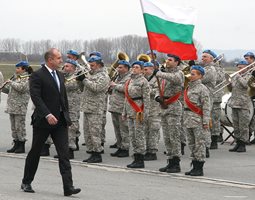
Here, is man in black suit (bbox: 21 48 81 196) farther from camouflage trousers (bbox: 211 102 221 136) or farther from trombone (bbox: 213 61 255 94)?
camouflage trousers (bbox: 211 102 221 136)

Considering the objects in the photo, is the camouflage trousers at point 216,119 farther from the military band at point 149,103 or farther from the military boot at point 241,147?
the military boot at point 241,147

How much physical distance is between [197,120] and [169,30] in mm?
1567

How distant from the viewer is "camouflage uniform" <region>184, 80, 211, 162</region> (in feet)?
36.4

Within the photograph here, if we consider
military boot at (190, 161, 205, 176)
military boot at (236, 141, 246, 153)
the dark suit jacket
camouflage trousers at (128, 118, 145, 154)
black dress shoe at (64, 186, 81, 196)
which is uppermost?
the dark suit jacket

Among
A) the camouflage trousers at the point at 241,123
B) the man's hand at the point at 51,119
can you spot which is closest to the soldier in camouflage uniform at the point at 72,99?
the camouflage trousers at the point at 241,123

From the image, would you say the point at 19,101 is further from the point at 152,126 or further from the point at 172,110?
the point at 172,110

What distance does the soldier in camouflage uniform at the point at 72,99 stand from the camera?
1309cm

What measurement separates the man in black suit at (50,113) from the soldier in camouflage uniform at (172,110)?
2688mm

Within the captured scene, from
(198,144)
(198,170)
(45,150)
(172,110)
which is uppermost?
(172,110)

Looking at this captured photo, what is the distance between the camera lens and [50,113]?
8.89m

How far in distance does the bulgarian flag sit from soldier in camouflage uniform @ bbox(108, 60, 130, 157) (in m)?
2.12

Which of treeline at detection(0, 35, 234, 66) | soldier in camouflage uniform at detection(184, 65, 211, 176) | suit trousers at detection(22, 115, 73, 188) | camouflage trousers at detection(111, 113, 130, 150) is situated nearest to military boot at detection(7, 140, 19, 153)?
camouflage trousers at detection(111, 113, 130, 150)

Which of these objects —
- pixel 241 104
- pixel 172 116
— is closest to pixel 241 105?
pixel 241 104

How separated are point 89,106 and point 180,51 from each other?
2.08 m
